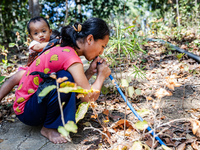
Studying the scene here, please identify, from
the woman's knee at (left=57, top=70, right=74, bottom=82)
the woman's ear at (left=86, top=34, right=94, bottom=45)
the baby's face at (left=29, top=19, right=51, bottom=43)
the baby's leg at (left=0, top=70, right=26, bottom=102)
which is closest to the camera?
the woman's knee at (left=57, top=70, right=74, bottom=82)

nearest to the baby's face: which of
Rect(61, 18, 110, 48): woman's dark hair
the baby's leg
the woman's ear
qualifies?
the baby's leg

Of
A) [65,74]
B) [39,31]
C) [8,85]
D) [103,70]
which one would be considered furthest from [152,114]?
[39,31]

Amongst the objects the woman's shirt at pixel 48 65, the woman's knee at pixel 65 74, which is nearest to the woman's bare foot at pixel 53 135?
the woman's shirt at pixel 48 65

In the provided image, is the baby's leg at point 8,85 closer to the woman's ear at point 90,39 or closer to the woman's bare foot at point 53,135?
the woman's bare foot at point 53,135

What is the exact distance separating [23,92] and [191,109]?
1.50 metres

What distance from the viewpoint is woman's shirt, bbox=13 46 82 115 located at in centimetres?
130

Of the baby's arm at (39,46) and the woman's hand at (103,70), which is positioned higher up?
the baby's arm at (39,46)

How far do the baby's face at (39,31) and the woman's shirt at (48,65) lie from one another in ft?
3.05

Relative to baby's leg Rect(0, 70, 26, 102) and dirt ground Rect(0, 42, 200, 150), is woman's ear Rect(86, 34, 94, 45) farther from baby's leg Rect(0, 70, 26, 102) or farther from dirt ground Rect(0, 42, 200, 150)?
baby's leg Rect(0, 70, 26, 102)

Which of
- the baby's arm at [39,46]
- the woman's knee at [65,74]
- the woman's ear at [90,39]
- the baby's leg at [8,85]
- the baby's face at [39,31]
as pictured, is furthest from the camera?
the baby's face at [39,31]

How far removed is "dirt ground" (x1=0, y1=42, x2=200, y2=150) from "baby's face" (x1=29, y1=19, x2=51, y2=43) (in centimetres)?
88

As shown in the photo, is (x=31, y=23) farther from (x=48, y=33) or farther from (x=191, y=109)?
(x=191, y=109)

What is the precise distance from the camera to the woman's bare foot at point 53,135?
1.38 meters

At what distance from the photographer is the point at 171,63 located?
2930 mm
